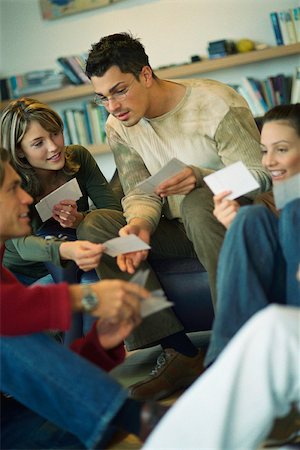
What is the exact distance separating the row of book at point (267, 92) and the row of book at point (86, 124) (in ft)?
3.08

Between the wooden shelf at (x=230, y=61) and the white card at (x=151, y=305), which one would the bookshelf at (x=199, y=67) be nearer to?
the wooden shelf at (x=230, y=61)

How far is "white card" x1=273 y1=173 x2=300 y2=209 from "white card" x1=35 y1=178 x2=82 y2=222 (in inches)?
37.3

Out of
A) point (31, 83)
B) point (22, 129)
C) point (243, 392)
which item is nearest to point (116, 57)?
point (22, 129)

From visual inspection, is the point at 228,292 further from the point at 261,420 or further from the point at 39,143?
the point at 39,143

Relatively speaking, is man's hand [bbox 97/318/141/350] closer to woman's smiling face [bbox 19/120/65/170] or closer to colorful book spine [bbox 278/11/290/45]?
woman's smiling face [bbox 19/120/65/170]

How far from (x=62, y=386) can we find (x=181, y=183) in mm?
913

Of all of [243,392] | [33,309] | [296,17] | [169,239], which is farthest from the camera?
[296,17]

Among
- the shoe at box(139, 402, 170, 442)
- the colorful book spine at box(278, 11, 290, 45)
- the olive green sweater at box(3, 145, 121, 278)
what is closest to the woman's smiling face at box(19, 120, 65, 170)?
the olive green sweater at box(3, 145, 121, 278)

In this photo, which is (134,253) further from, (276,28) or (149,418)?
(276,28)

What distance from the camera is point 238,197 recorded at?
2477 millimetres

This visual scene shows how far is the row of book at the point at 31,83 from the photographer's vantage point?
4.94 metres

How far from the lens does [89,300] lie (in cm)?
185

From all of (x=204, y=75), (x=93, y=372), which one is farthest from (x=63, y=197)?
(x=204, y=75)

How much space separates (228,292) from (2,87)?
11.5ft
